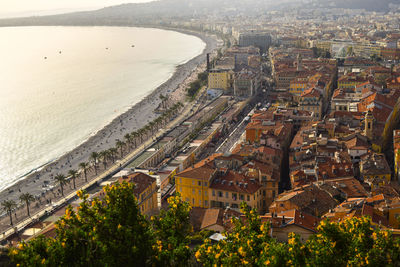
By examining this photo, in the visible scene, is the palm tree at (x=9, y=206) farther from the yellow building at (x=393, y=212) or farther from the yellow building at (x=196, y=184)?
the yellow building at (x=393, y=212)

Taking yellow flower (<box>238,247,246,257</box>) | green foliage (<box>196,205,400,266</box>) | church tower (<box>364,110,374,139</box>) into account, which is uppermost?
yellow flower (<box>238,247,246,257</box>)

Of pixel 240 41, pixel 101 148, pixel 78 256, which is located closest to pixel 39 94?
pixel 101 148

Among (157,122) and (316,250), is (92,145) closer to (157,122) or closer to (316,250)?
(157,122)

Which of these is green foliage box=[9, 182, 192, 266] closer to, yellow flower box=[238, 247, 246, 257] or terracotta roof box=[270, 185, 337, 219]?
yellow flower box=[238, 247, 246, 257]

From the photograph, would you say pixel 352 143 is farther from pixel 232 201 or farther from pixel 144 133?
pixel 144 133

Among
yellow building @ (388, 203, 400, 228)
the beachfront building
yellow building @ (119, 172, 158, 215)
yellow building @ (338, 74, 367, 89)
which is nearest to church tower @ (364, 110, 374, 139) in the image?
yellow building @ (388, 203, 400, 228)

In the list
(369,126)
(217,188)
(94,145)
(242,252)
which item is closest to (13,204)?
(217,188)
